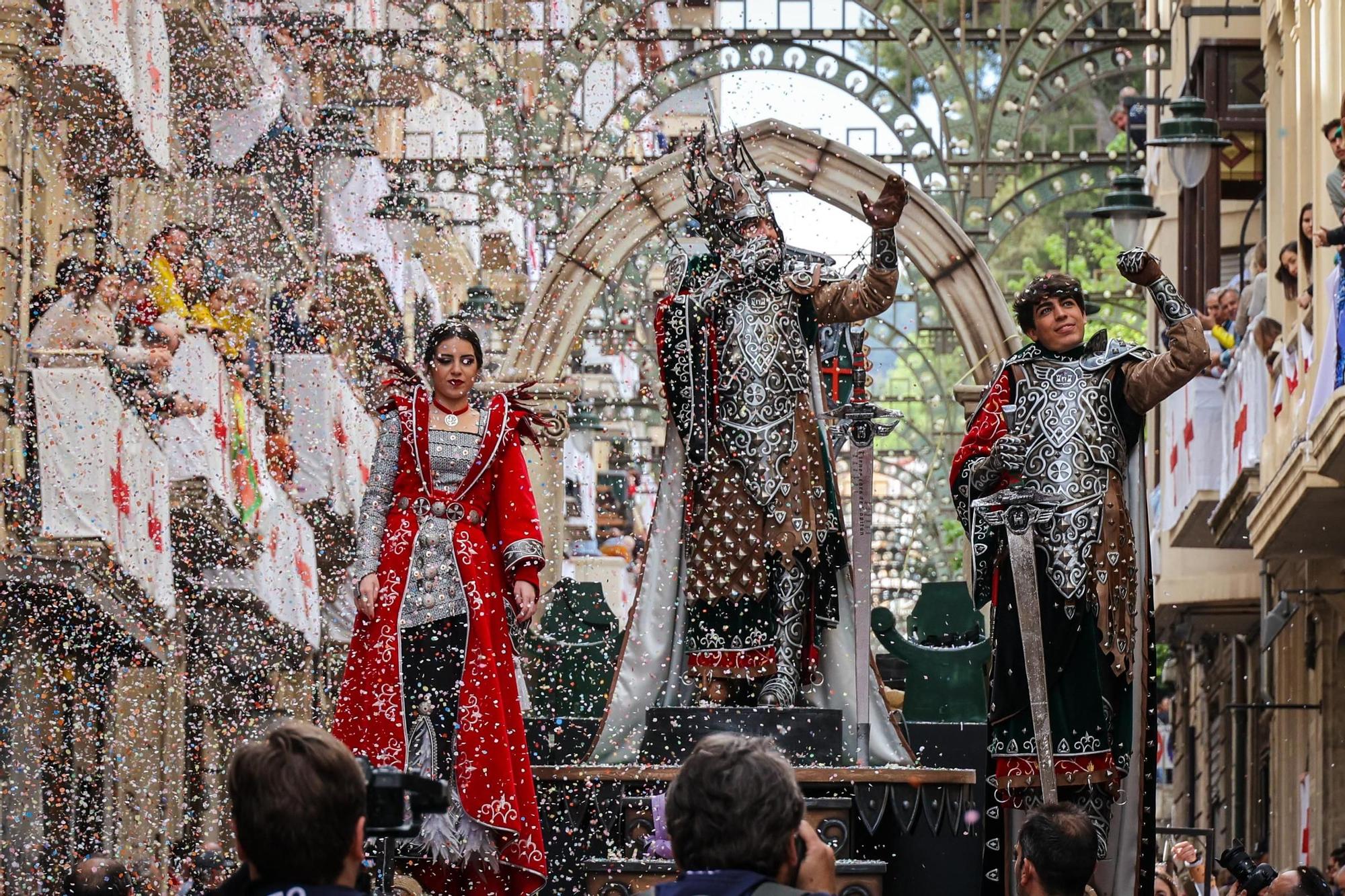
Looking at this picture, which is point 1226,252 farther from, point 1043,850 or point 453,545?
point 1043,850

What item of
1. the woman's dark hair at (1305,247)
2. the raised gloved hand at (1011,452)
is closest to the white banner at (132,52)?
the woman's dark hair at (1305,247)

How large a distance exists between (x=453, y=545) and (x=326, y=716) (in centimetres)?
1941

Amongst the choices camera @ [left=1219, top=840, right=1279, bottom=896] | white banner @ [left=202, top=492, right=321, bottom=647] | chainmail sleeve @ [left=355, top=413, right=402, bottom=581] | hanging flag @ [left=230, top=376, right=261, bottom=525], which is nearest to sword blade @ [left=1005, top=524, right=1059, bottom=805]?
camera @ [left=1219, top=840, right=1279, bottom=896]

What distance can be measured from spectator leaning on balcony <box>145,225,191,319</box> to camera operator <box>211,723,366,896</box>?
1514cm

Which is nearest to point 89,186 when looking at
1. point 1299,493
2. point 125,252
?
point 125,252

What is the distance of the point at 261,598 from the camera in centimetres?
2305

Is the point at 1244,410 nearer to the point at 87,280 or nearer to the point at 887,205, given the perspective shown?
the point at 87,280

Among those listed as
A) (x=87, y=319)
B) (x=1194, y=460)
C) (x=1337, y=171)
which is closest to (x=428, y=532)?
(x=1337, y=171)

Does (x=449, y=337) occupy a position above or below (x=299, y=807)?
above

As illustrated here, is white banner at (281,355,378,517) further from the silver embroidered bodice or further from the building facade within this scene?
the silver embroidered bodice

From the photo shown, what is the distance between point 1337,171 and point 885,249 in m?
6.88

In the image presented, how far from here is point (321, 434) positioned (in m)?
25.4

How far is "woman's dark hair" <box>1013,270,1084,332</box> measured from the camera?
866 cm

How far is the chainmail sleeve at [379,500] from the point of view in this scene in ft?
28.8
